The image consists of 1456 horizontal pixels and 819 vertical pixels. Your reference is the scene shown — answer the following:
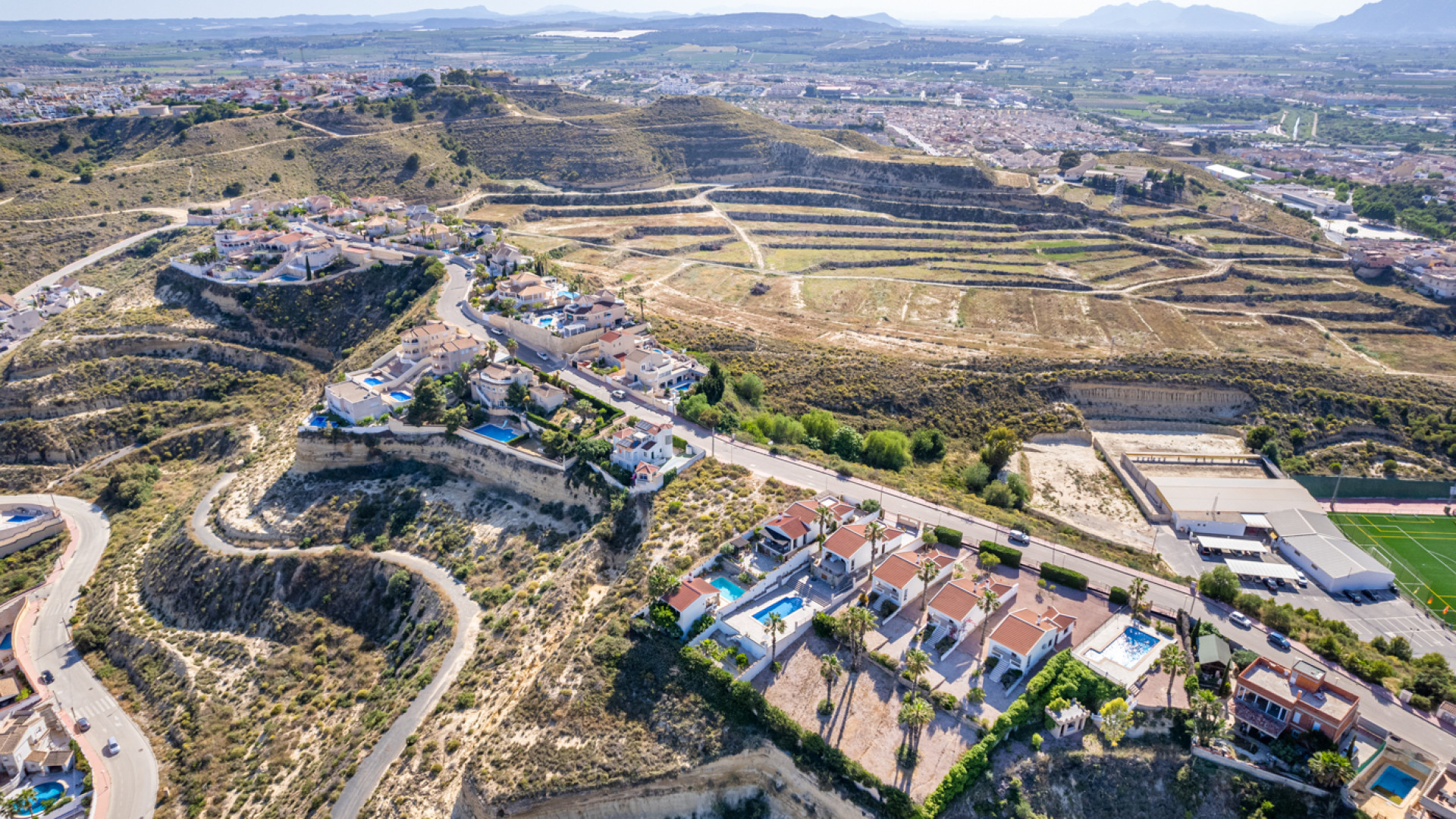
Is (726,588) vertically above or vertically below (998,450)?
above

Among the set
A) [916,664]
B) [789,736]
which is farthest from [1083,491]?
[789,736]

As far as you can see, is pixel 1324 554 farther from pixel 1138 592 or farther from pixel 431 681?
pixel 431 681

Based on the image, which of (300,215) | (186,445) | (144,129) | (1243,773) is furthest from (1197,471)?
(144,129)

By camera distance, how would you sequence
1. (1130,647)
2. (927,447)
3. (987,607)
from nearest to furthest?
(1130,647) → (987,607) → (927,447)

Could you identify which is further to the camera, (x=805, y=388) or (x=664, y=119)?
(x=664, y=119)

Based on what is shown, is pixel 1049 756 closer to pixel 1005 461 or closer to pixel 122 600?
pixel 1005 461

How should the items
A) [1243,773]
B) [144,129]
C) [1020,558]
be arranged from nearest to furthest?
[1243,773], [1020,558], [144,129]

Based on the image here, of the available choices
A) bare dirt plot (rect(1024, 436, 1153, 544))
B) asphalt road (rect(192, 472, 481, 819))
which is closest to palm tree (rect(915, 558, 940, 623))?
bare dirt plot (rect(1024, 436, 1153, 544))

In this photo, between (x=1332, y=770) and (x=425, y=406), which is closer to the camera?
(x=1332, y=770)
